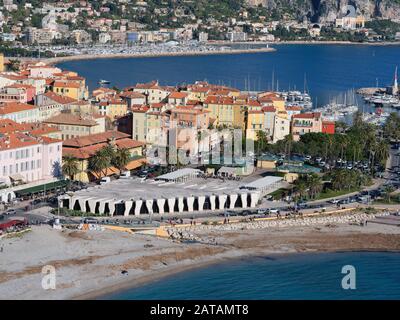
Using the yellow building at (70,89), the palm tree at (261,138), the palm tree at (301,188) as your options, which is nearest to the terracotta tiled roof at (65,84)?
the yellow building at (70,89)

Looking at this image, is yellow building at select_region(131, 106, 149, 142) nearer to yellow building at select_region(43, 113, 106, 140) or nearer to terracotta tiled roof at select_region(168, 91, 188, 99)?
yellow building at select_region(43, 113, 106, 140)

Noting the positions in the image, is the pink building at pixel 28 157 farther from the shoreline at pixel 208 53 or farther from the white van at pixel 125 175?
the shoreline at pixel 208 53

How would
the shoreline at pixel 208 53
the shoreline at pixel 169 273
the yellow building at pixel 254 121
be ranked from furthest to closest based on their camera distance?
the shoreline at pixel 208 53
the yellow building at pixel 254 121
the shoreline at pixel 169 273

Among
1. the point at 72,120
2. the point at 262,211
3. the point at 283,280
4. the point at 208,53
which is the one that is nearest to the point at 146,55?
the point at 208,53

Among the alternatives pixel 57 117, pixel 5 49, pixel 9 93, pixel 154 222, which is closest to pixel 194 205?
pixel 154 222

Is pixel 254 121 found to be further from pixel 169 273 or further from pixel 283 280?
pixel 169 273

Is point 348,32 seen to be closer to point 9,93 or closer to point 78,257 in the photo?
point 9,93
